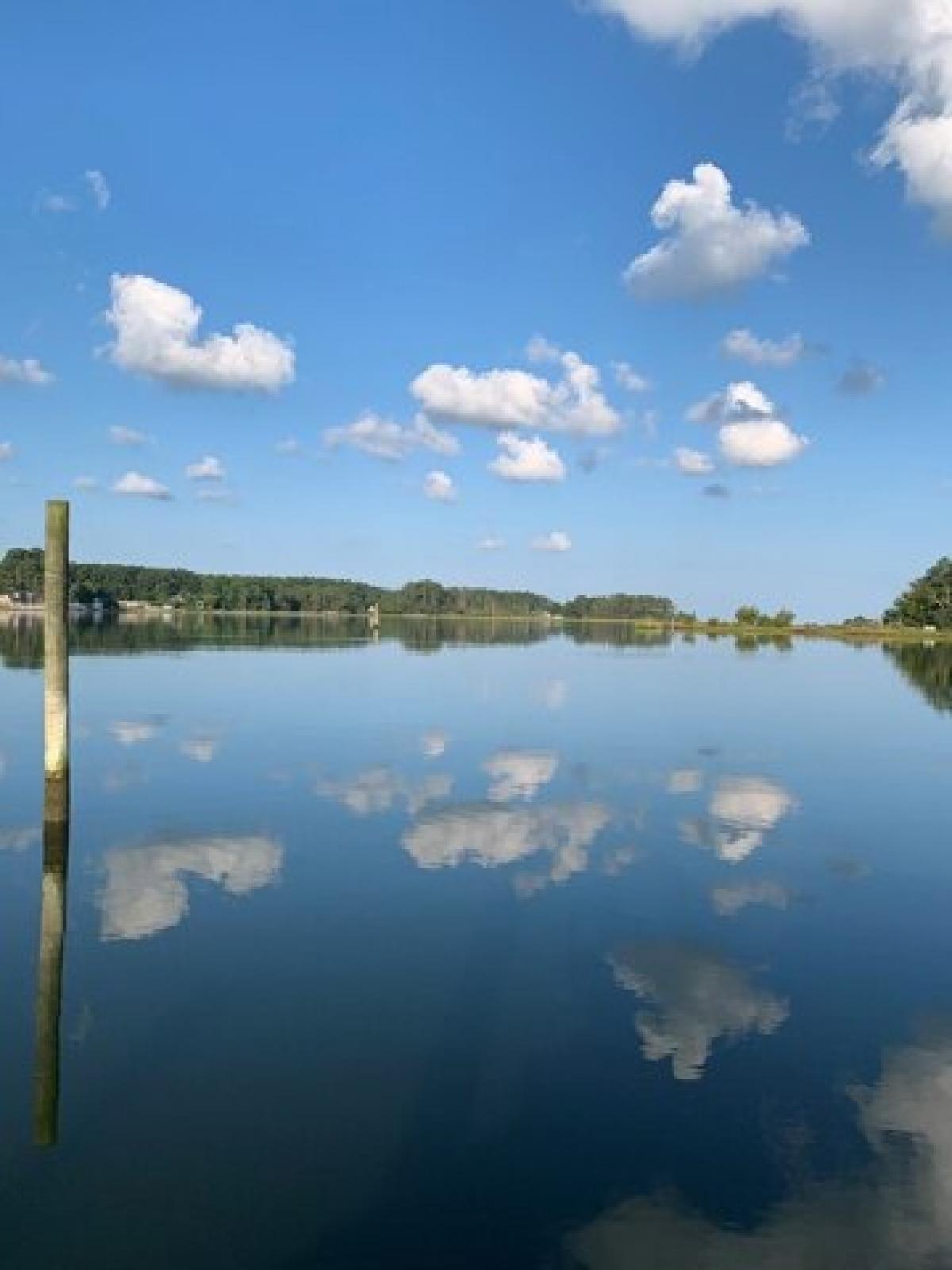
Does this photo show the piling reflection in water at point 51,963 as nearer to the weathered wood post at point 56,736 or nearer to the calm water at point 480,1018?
the weathered wood post at point 56,736

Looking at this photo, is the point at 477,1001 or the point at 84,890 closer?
the point at 477,1001

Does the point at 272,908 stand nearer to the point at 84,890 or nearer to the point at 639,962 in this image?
the point at 84,890

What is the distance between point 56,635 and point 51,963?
7237 millimetres

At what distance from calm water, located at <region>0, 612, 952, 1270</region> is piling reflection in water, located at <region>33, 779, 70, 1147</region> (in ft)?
0.42

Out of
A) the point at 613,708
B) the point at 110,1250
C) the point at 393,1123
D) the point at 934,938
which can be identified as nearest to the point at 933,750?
the point at 613,708

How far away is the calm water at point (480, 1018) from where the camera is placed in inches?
336

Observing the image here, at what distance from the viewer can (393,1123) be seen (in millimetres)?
10008

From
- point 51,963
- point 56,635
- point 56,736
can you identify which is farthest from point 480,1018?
point 56,635

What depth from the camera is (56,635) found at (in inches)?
767

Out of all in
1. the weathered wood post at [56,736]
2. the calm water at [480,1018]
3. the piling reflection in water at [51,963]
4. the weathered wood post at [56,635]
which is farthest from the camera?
the weathered wood post at [56,635]

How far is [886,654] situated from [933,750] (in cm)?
8964

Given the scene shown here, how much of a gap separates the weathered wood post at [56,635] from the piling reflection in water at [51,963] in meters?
0.86

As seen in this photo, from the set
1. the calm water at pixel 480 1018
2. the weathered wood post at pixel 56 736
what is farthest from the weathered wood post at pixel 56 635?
the calm water at pixel 480 1018

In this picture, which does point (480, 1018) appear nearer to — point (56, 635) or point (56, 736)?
point (56, 736)
